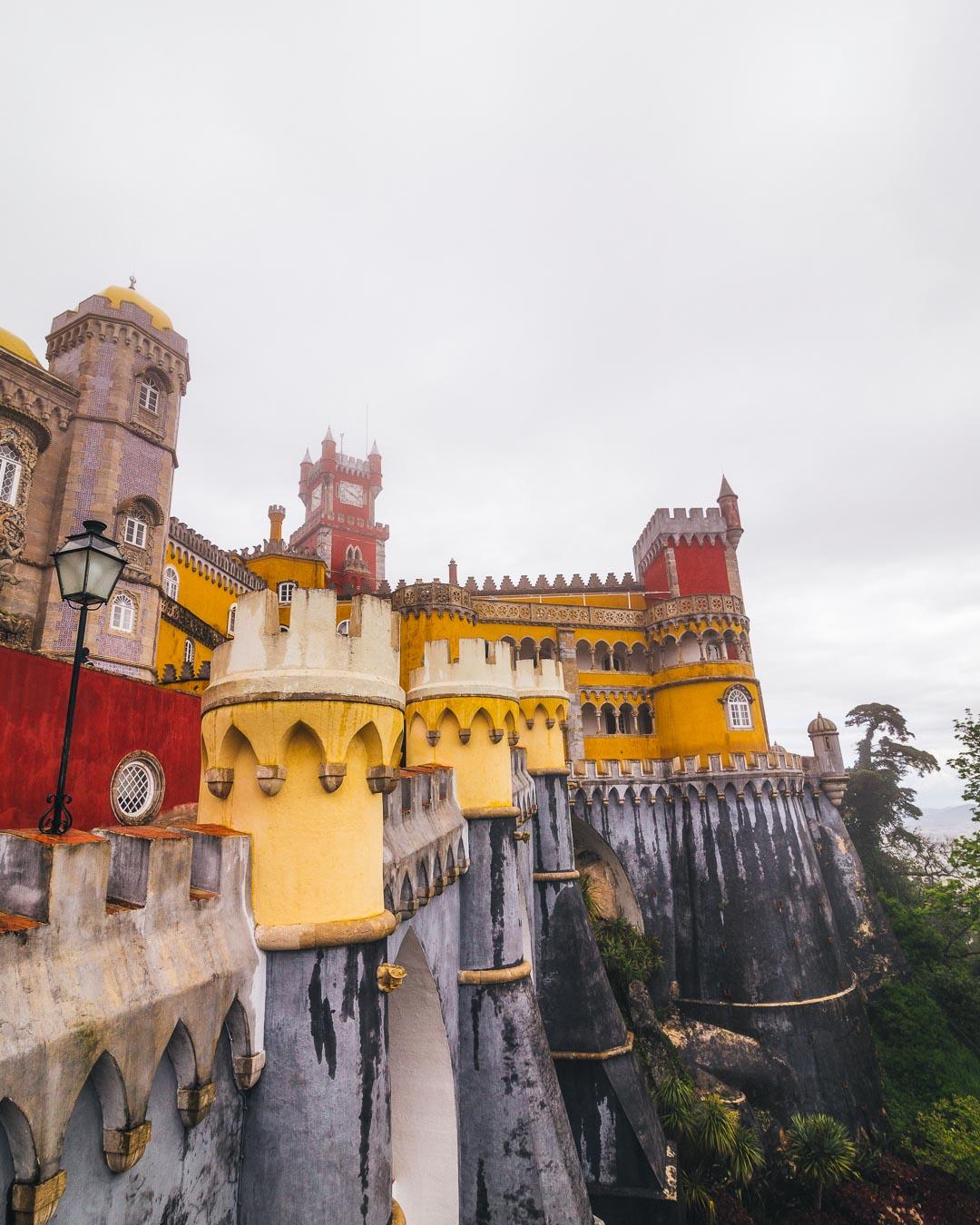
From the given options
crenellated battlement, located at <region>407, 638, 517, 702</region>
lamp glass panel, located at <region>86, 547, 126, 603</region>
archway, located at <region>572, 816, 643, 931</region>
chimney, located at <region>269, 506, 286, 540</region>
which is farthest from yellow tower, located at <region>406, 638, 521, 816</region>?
chimney, located at <region>269, 506, 286, 540</region>

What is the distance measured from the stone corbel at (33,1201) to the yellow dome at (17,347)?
22443mm

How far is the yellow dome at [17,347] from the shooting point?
64.9ft

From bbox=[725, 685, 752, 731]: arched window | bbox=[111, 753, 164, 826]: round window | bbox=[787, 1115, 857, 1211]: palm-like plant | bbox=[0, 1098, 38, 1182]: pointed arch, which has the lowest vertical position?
bbox=[787, 1115, 857, 1211]: palm-like plant

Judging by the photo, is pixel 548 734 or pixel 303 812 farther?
pixel 548 734

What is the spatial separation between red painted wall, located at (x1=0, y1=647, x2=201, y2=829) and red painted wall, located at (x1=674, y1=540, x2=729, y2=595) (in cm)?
2849

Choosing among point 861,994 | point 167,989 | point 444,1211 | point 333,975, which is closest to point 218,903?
point 167,989

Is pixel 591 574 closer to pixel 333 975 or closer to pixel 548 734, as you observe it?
pixel 548 734

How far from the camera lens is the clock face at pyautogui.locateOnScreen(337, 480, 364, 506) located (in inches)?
2611

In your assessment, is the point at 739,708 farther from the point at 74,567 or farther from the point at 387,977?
the point at 74,567

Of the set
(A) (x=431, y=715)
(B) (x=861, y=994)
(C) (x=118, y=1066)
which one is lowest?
(B) (x=861, y=994)

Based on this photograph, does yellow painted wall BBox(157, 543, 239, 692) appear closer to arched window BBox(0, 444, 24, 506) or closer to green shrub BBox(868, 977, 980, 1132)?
arched window BBox(0, 444, 24, 506)

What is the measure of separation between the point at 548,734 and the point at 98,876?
14.4m

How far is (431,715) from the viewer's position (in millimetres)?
10797

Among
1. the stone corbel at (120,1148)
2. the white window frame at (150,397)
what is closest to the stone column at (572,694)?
the white window frame at (150,397)
